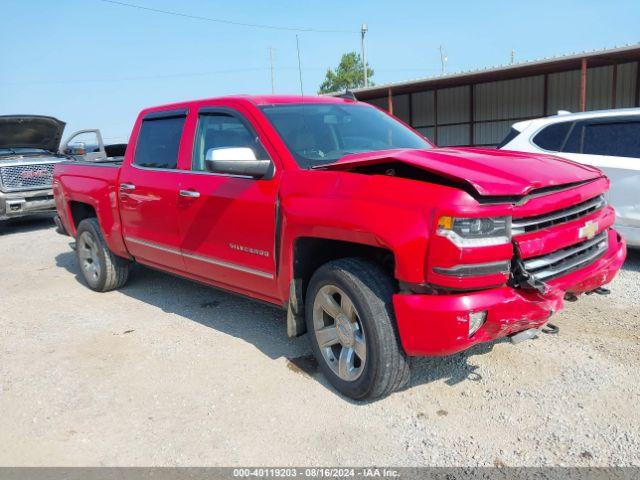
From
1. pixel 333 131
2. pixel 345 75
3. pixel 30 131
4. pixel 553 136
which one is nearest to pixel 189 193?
pixel 333 131

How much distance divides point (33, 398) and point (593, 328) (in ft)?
13.1

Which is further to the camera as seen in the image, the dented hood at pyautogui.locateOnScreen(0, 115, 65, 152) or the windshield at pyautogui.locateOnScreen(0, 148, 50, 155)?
the windshield at pyautogui.locateOnScreen(0, 148, 50, 155)

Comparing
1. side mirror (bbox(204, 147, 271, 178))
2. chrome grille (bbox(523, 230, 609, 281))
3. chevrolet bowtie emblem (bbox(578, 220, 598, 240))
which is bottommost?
chrome grille (bbox(523, 230, 609, 281))

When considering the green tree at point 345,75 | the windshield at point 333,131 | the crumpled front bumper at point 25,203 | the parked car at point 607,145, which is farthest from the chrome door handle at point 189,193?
the green tree at point 345,75

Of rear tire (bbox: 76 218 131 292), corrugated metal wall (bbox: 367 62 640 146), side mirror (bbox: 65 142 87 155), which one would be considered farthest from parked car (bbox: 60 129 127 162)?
corrugated metal wall (bbox: 367 62 640 146)

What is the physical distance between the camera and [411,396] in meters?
3.38

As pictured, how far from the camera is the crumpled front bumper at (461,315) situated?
277cm

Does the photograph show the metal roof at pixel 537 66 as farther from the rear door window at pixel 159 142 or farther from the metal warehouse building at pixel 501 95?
the rear door window at pixel 159 142

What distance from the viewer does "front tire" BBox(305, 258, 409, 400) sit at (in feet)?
9.98

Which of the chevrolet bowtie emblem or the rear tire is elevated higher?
the chevrolet bowtie emblem

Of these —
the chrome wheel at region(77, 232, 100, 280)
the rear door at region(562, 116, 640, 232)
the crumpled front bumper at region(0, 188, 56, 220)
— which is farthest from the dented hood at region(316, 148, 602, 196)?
the crumpled front bumper at region(0, 188, 56, 220)

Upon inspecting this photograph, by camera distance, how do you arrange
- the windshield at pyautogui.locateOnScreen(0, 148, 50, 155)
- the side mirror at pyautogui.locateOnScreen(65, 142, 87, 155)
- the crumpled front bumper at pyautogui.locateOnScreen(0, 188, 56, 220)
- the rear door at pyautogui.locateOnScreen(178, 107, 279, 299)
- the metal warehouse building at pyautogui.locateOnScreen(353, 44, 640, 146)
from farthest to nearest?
the metal warehouse building at pyautogui.locateOnScreen(353, 44, 640, 146)
the windshield at pyautogui.locateOnScreen(0, 148, 50, 155)
the side mirror at pyautogui.locateOnScreen(65, 142, 87, 155)
the crumpled front bumper at pyautogui.locateOnScreen(0, 188, 56, 220)
the rear door at pyautogui.locateOnScreen(178, 107, 279, 299)

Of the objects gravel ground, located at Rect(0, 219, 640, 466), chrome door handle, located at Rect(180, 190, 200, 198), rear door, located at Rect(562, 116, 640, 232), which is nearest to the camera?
gravel ground, located at Rect(0, 219, 640, 466)

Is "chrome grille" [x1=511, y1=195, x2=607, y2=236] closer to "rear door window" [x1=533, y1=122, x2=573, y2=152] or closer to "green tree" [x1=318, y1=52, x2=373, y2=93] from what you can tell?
"rear door window" [x1=533, y1=122, x2=573, y2=152]
